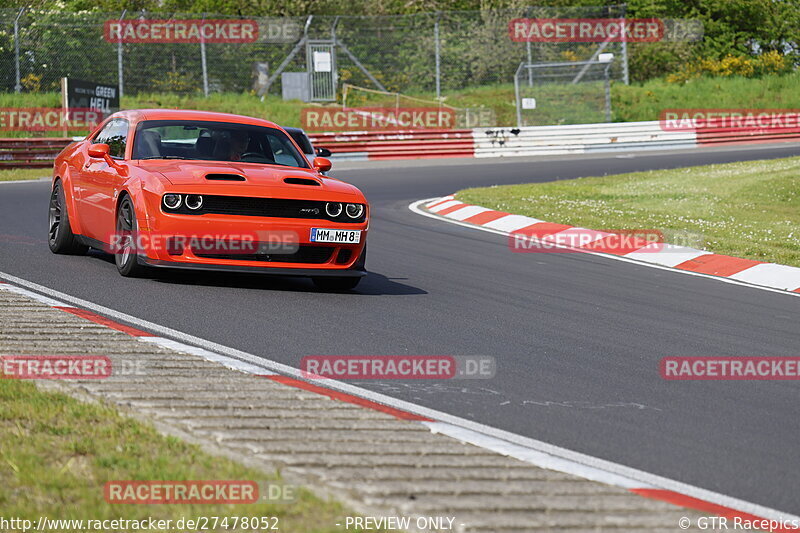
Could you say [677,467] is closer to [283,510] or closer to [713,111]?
[283,510]

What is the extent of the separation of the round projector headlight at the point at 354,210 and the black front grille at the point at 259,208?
0.14m

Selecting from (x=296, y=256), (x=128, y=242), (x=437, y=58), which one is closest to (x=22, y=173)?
(x=437, y=58)

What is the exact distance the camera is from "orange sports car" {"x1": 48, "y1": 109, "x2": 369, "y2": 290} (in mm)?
8820

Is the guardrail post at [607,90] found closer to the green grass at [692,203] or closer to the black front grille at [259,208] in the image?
the green grass at [692,203]

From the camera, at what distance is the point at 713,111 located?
1634 inches

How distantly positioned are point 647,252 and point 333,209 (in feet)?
17.1

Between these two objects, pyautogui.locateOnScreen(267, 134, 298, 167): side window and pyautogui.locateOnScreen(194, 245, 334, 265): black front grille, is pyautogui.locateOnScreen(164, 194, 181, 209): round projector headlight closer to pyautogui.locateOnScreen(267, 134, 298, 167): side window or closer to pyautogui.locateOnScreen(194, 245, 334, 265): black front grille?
pyautogui.locateOnScreen(194, 245, 334, 265): black front grille

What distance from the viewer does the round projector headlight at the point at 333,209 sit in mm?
9211

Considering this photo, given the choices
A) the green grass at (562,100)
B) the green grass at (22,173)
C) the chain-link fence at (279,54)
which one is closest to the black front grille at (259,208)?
the green grass at (22,173)

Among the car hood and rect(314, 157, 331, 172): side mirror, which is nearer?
the car hood

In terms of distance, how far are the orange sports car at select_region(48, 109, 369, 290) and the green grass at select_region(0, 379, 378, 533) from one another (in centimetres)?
382

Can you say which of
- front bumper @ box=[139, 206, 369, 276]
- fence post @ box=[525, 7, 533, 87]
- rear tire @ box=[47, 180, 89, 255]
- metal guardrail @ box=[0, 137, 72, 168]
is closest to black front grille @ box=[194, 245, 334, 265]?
front bumper @ box=[139, 206, 369, 276]

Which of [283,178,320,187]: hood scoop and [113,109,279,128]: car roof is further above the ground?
[113,109,279,128]: car roof

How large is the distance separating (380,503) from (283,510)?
0.31 metres
